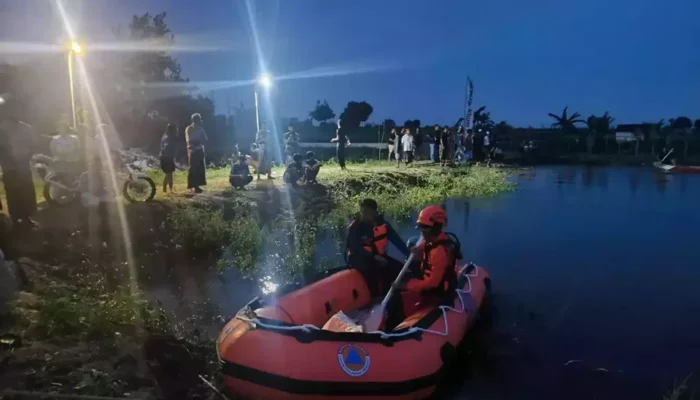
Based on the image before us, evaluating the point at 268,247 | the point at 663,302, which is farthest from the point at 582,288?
the point at 268,247

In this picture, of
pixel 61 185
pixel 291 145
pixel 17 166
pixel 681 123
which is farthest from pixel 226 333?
pixel 681 123

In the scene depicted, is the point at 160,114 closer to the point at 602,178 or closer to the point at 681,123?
the point at 602,178

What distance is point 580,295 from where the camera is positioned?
27.8ft

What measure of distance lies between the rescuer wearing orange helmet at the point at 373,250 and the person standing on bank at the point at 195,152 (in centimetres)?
598

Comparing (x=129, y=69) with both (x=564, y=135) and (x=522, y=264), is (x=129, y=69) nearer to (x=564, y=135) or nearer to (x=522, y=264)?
(x=522, y=264)

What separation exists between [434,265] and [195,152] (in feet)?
24.3

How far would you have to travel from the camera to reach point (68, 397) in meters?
4.25

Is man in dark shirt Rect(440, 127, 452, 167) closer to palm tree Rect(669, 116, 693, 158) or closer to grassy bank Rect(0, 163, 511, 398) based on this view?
grassy bank Rect(0, 163, 511, 398)

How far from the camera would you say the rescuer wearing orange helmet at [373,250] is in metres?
6.82

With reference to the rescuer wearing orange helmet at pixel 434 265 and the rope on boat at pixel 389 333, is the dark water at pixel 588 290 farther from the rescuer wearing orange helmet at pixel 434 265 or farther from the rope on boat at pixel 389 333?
the rescuer wearing orange helmet at pixel 434 265

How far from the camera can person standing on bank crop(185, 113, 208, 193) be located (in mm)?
11688

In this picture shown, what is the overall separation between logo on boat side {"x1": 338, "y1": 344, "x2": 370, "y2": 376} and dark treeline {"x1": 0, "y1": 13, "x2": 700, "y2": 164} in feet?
22.1

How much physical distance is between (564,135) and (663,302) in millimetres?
29823

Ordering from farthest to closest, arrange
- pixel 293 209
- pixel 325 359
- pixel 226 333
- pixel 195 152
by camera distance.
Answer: pixel 293 209, pixel 195 152, pixel 226 333, pixel 325 359
